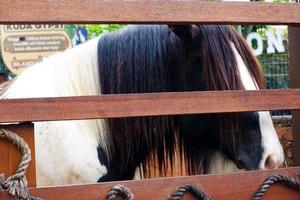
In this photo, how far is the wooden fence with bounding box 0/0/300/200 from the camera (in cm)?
159

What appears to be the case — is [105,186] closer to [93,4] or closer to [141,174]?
[93,4]

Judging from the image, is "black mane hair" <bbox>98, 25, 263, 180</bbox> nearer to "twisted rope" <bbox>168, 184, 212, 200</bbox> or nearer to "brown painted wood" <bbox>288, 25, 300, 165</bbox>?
"brown painted wood" <bbox>288, 25, 300, 165</bbox>

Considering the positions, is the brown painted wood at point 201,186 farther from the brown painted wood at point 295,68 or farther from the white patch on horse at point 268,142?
the white patch on horse at point 268,142

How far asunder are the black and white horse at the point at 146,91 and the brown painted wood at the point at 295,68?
0.95 feet

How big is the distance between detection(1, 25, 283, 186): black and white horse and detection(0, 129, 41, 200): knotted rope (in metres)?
0.98

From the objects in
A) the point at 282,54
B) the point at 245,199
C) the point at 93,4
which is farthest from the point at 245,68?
the point at 282,54

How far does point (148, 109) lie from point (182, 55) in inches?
43.1

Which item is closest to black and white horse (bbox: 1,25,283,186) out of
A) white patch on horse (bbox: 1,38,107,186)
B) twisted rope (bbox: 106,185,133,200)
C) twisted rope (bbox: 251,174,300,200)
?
white patch on horse (bbox: 1,38,107,186)

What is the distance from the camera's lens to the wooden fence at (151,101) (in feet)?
5.23

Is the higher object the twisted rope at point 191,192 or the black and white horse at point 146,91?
the black and white horse at point 146,91

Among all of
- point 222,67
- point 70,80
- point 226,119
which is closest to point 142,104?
point 226,119

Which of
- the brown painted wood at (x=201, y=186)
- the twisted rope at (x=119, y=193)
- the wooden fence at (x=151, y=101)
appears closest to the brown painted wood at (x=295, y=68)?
the wooden fence at (x=151, y=101)

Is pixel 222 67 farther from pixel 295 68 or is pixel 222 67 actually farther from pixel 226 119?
pixel 295 68

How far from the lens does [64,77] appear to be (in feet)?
9.04
